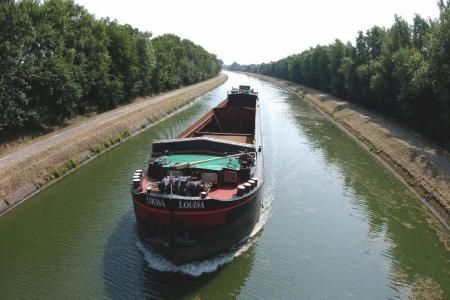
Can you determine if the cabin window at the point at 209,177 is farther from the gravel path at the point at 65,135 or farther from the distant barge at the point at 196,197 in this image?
the gravel path at the point at 65,135

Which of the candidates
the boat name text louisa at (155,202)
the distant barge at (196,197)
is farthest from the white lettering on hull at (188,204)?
the boat name text louisa at (155,202)

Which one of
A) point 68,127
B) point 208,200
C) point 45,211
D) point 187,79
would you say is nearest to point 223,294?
point 208,200

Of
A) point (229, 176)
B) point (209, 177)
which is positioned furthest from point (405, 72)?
point (209, 177)

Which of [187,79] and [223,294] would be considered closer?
[223,294]

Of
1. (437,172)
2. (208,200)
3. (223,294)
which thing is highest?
(208,200)

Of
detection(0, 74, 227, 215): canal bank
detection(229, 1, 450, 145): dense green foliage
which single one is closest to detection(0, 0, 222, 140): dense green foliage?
detection(0, 74, 227, 215): canal bank

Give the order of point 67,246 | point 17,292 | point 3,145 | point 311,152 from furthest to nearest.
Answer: point 311,152 < point 3,145 < point 67,246 < point 17,292

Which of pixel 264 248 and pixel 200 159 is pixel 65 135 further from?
pixel 264 248

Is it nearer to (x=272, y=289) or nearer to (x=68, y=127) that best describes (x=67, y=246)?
(x=272, y=289)
